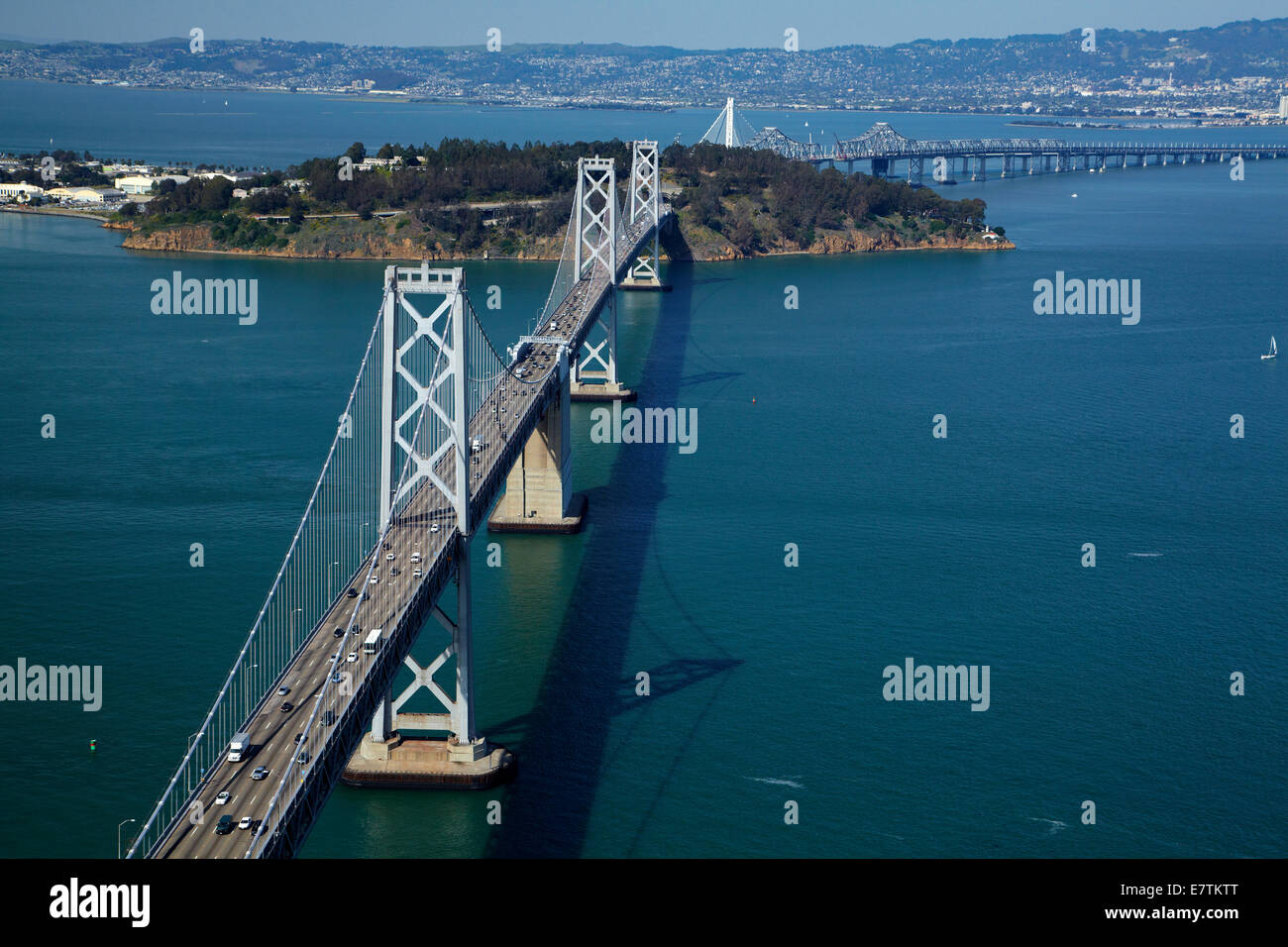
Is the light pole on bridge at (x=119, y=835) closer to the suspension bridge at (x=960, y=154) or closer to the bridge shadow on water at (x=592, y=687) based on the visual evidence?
the bridge shadow on water at (x=592, y=687)

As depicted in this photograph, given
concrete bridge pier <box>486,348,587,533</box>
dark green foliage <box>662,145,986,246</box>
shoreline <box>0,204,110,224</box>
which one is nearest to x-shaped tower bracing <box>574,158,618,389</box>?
concrete bridge pier <box>486,348,587,533</box>

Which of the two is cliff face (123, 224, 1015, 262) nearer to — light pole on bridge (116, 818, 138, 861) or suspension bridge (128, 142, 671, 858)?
suspension bridge (128, 142, 671, 858)

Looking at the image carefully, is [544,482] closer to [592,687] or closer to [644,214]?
[592,687]

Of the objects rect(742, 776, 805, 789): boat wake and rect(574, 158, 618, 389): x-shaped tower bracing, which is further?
rect(574, 158, 618, 389): x-shaped tower bracing

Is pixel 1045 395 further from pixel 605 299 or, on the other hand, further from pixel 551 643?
pixel 551 643

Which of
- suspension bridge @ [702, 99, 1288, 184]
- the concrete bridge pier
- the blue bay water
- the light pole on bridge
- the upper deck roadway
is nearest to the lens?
the upper deck roadway

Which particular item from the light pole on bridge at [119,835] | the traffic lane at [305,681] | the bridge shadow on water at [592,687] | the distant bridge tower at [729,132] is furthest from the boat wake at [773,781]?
the distant bridge tower at [729,132]

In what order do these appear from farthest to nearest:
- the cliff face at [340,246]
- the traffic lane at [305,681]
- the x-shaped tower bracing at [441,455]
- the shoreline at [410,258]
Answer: the cliff face at [340,246] < the shoreline at [410,258] < the x-shaped tower bracing at [441,455] < the traffic lane at [305,681]
